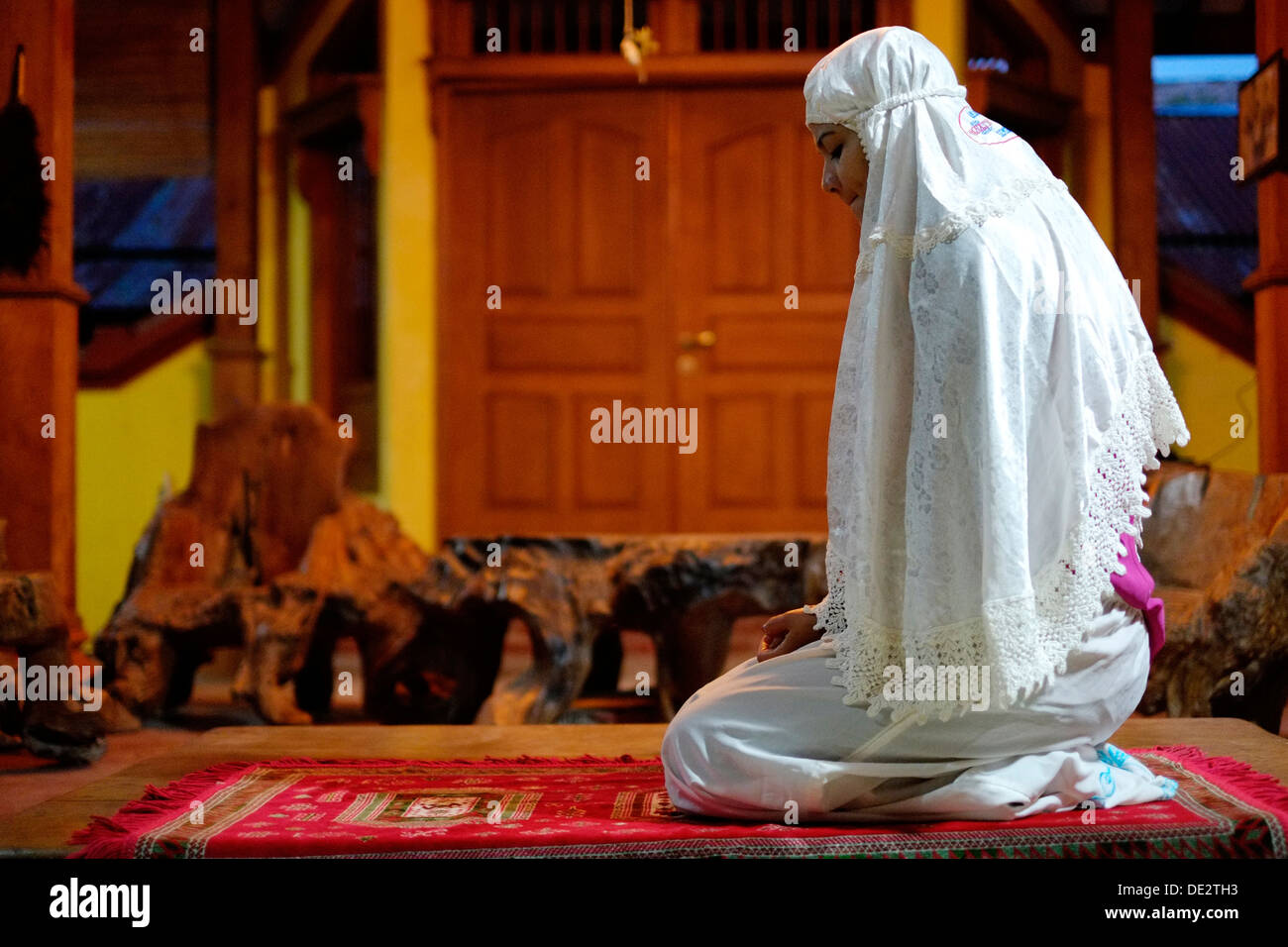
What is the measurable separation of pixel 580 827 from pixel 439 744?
1192mm

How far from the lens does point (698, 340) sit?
733cm

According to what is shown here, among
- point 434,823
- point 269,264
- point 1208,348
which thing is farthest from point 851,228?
point 434,823

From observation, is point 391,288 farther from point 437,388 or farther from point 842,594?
point 842,594

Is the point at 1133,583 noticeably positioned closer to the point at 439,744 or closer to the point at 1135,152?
the point at 439,744

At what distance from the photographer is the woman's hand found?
2584 millimetres

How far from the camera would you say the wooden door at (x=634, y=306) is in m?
7.30

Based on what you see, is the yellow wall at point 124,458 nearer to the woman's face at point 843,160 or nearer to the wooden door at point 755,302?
the wooden door at point 755,302

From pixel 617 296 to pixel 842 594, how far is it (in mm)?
5135

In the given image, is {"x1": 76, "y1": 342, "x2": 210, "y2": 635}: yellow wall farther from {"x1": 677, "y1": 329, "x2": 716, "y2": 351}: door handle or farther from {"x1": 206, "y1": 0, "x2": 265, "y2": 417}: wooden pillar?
{"x1": 677, "y1": 329, "x2": 716, "y2": 351}: door handle

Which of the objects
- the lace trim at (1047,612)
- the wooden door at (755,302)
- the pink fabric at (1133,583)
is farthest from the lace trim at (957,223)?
the wooden door at (755,302)

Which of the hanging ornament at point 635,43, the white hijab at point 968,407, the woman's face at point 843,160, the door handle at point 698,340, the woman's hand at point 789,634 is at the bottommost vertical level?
the woman's hand at point 789,634

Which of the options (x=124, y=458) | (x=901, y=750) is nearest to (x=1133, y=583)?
(x=901, y=750)
